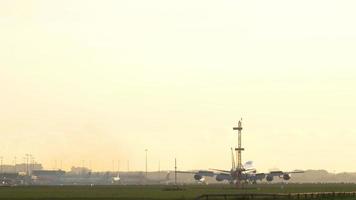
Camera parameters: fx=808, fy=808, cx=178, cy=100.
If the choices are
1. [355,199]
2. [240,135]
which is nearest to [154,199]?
[355,199]

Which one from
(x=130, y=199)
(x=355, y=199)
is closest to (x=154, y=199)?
(x=130, y=199)

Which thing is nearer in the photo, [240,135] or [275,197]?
[275,197]

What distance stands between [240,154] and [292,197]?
332 ft

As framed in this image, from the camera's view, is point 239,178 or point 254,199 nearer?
point 254,199

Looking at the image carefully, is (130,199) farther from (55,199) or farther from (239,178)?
(239,178)

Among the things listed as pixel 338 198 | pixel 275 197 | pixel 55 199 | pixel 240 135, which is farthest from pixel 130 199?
pixel 240 135

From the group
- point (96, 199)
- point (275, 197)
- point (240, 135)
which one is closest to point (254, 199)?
point (275, 197)

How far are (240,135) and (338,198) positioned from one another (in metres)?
95.4

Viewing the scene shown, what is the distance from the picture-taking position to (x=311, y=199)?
286 ft

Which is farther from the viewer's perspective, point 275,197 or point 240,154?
point 240,154

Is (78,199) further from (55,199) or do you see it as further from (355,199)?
(355,199)

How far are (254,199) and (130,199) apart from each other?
1356cm

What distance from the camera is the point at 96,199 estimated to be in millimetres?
90562

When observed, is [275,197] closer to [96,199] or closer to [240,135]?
[96,199]
